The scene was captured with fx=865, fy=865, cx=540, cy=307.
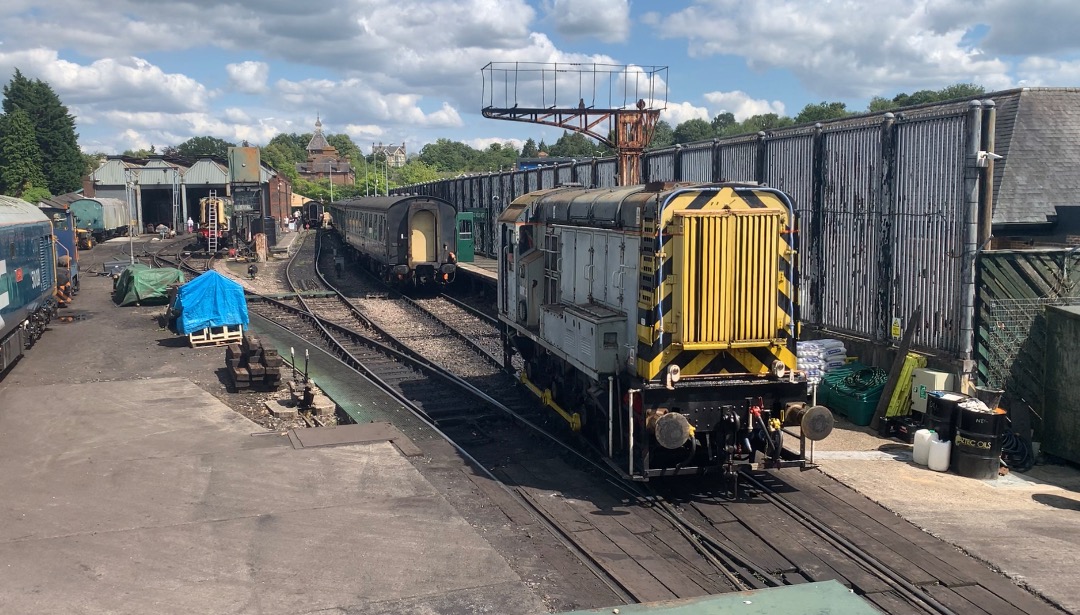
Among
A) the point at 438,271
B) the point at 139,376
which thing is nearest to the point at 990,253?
the point at 139,376

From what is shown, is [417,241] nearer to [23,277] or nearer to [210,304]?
[210,304]

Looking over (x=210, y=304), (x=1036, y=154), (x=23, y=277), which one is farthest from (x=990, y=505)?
(x=23, y=277)

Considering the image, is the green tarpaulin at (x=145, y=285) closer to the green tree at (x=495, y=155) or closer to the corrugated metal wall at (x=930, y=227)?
the corrugated metal wall at (x=930, y=227)

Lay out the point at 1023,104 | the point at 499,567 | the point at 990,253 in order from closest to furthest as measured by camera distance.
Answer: the point at 499,567, the point at 990,253, the point at 1023,104

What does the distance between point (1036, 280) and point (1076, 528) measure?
425 cm

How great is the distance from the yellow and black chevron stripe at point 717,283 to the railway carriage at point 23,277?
13.2m

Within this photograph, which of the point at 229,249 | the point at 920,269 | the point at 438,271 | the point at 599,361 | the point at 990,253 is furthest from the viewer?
the point at 229,249

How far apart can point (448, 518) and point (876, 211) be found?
28.9 feet

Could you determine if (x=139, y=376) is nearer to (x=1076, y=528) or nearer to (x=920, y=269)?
(x=920, y=269)

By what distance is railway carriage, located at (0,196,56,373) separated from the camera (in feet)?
56.0

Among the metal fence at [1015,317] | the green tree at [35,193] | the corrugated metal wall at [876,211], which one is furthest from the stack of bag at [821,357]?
the green tree at [35,193]

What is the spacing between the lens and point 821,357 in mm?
14430

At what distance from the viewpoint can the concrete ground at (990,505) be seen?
797 cm

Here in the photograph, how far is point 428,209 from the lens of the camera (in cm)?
2898
